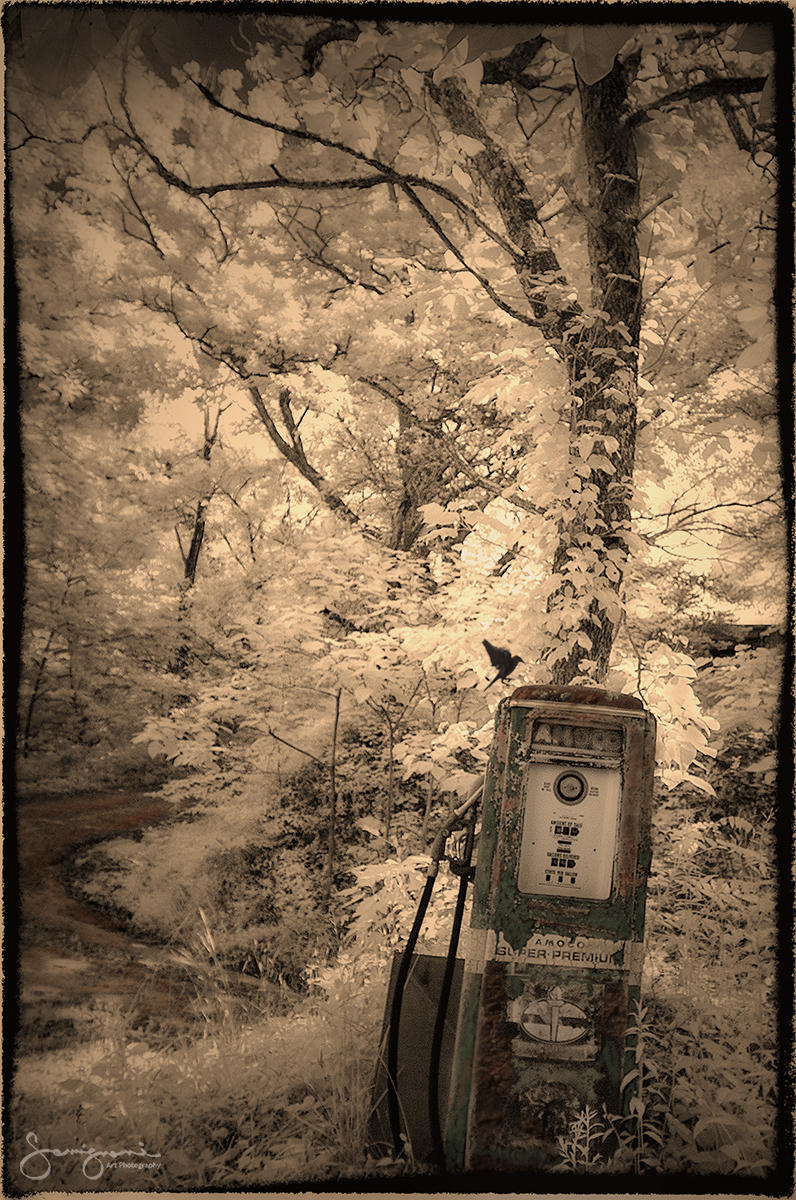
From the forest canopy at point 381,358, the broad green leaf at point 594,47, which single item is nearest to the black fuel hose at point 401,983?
the forest canopy at point 381,358

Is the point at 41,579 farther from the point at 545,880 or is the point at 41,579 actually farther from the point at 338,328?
the point at 545,880

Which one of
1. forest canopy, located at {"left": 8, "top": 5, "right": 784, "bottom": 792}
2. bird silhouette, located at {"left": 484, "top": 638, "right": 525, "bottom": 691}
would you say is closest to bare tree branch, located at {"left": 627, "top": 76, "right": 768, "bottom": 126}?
forest canopy, located at {"left": 8, "top": 5, "right": 784, "bottom": 792}

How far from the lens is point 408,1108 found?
96.9 inches

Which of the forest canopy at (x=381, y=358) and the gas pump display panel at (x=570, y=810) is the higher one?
the forest canopy at (x=381, y=358)

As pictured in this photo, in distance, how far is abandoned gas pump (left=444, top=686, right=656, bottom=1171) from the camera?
212 centimetres

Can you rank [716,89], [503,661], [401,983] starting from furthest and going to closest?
[503,661]
[716,89]
[401,983]

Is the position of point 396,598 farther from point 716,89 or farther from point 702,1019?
point 716,89

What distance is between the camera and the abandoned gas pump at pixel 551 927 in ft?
6.97

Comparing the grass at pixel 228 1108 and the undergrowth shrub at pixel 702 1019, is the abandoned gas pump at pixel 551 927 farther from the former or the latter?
the grass at pixel 228 1108

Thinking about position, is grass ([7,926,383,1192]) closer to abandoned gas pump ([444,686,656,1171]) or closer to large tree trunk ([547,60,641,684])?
abandoned gas pump ([444,686,656,1171])

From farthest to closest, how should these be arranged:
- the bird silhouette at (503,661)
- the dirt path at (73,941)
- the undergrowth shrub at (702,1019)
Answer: the bird silhouette at (503,661) < the dirt path at (73,941) < the undergrowth shrub at (702,1019)

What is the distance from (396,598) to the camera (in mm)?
4965

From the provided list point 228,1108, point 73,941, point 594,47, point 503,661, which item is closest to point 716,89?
point 594,47

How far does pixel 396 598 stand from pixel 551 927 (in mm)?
2941
